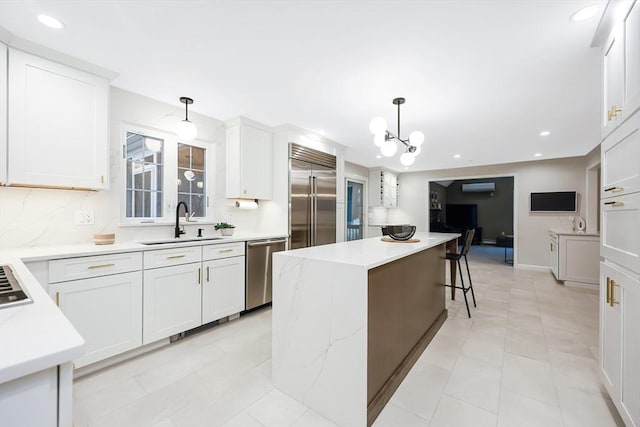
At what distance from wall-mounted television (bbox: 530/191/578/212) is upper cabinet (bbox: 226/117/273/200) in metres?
5.83

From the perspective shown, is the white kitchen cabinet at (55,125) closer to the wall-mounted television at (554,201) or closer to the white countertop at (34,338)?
the white countertop at (34,338)

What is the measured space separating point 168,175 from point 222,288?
4.53 feet

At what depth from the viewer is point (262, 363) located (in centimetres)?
216

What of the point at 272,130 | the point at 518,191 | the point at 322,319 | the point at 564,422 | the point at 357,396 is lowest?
the point at 564,422

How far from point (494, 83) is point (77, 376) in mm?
4109

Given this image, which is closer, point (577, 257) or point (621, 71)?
point (621, 71)

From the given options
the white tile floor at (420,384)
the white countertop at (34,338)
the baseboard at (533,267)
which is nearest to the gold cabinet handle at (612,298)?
the white tile floor at (420,384)

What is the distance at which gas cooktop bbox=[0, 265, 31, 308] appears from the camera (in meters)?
0.85

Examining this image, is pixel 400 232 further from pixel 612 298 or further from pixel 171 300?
pixel 171 300

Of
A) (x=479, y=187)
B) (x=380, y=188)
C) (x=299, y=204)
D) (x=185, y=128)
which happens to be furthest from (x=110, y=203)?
(x=479, y=187)

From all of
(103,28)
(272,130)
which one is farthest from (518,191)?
(103,28)

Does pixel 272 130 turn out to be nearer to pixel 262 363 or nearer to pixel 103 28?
pixel 103 28

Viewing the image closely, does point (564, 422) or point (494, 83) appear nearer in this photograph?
point (564, 422)

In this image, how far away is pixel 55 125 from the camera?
2.06 metres
